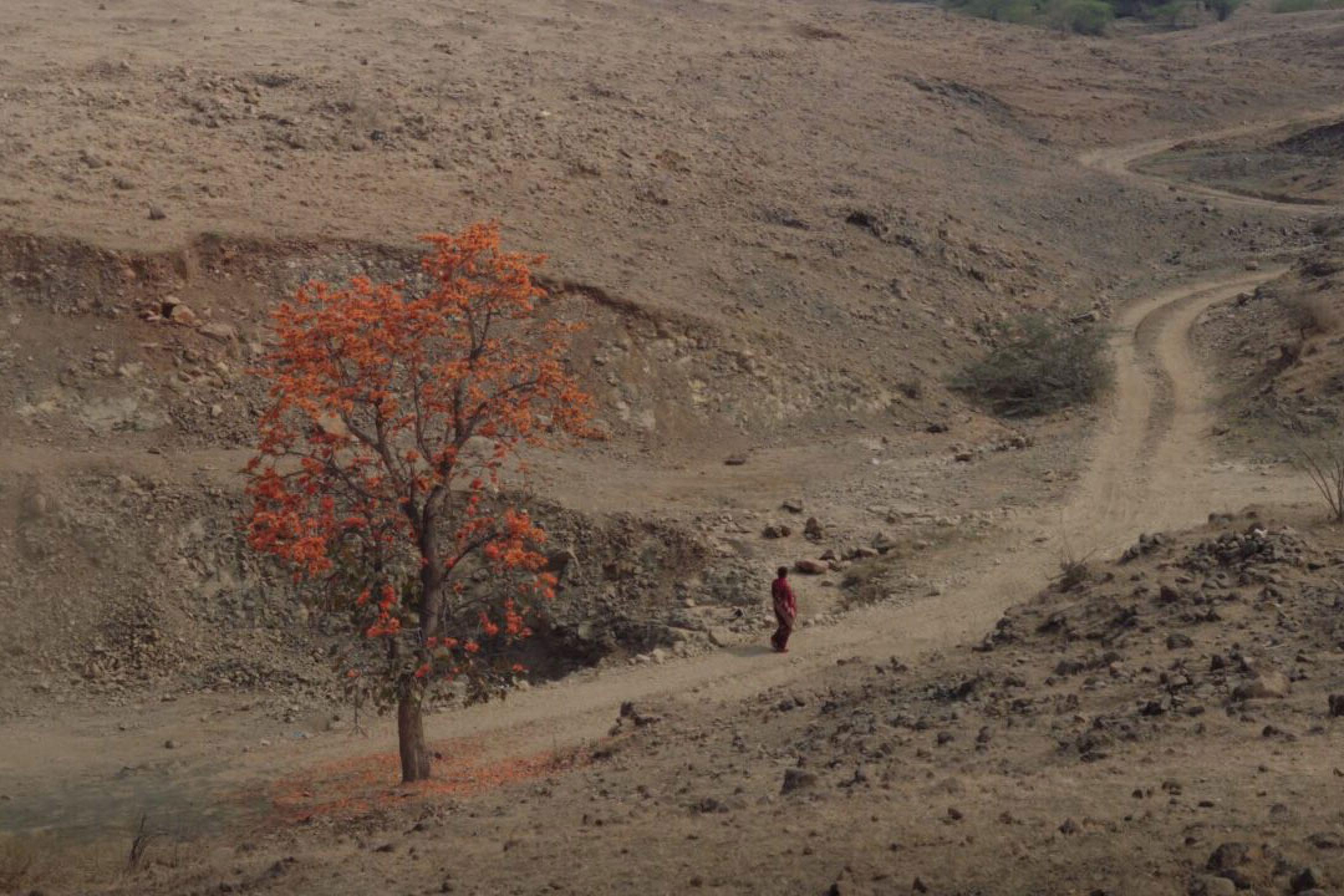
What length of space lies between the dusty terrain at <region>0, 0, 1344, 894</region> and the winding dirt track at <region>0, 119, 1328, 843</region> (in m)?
0.07

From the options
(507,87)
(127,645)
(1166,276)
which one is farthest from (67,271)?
(1166,276)

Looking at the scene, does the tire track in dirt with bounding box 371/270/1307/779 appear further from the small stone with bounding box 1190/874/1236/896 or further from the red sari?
the small stone with bounding box 1190/874/1236/896

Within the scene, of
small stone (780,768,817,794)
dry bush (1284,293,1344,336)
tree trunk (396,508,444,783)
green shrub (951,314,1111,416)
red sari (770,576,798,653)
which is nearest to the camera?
small stone (780,768,817,794)

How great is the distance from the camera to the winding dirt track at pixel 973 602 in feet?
43.1

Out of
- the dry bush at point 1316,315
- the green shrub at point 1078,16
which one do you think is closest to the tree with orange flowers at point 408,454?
the dry bush at point 1316,315

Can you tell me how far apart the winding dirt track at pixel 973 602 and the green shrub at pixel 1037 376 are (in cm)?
52

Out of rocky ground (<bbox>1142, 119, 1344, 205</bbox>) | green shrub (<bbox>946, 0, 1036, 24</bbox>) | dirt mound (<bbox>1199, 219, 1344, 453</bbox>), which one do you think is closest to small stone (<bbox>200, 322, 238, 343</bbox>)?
dirt mound (<bbox>1199, 219, 1344, 453</bbox>)

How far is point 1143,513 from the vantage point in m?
17.0

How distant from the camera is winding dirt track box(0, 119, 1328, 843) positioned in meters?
13.1

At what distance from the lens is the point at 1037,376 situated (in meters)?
21.7

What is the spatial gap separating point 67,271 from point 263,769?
731 cm

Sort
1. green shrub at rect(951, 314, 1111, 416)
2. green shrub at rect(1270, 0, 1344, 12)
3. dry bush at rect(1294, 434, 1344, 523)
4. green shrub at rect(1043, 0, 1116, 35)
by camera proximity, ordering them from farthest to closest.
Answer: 1. green shrub at rect(1270, 0, 1344, 12)
2. green shrub at rect(1043, 0, 1116, 35)
3. green shrub at rect(951, 314, 1111, 416)
4. dry bush at rect(1294, 434, 1344, 523)

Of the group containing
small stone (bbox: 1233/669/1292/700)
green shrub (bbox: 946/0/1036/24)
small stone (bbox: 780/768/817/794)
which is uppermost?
green shrub (bbox: 946/0/1036/24)

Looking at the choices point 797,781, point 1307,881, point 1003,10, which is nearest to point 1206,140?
point 1003,10
